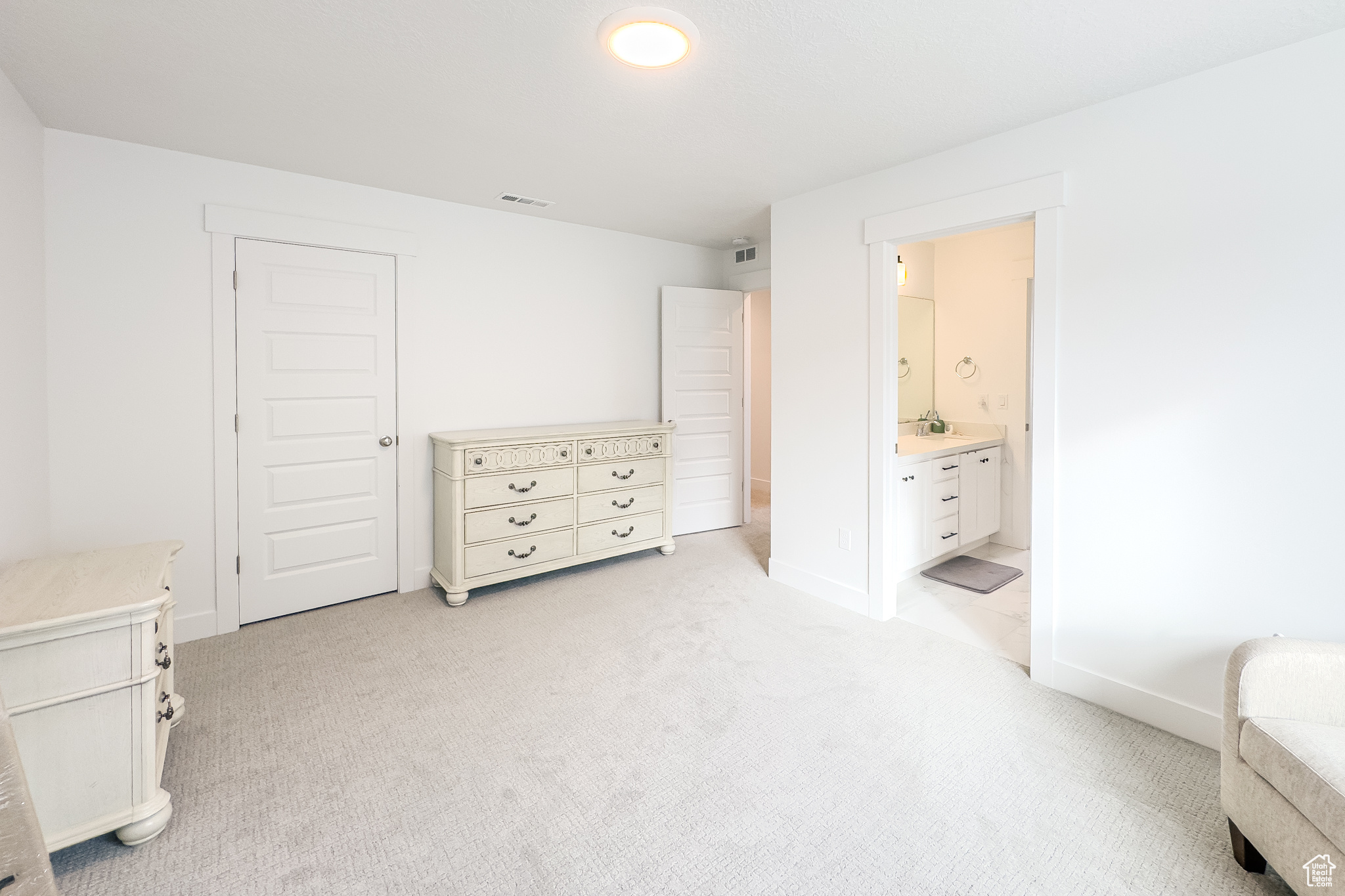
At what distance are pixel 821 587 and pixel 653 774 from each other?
184 centimetres

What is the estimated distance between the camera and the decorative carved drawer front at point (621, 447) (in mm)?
3902

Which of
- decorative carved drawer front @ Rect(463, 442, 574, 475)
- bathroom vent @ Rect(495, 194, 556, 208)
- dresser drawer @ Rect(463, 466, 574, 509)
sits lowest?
dresser drawer @ Rect(463, 466, 574, 509)

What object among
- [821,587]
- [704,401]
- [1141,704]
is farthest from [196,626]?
[1141,704]

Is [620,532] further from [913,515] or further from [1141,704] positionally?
[1141,704]

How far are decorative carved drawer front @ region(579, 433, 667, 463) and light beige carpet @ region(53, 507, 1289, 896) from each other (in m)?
1.22

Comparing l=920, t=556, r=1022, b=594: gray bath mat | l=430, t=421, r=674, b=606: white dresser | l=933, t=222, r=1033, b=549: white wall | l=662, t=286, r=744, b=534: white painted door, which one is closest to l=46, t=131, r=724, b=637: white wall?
l=430, t=421, r=674, b=606: white dresser

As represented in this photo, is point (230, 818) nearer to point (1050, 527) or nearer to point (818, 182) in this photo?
point (1050, 527)

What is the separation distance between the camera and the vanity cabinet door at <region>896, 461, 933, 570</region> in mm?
3482

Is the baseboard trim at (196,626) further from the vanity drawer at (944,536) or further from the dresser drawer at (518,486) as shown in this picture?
the vanity drawer at (944,536)

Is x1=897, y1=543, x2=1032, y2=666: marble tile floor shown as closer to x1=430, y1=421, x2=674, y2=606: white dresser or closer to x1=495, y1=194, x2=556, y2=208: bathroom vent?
x1=430, y1=421, x2=674, y2=606: white dresser

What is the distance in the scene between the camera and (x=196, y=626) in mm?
3000

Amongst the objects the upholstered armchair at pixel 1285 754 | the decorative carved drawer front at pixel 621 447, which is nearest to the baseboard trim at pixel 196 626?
the decorative carved drawer front at pixel 621 447

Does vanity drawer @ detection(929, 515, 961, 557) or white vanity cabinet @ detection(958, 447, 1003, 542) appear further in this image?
→ white vanity cabinet @ detection(958, 447, 1003, 542)

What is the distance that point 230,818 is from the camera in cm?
175
